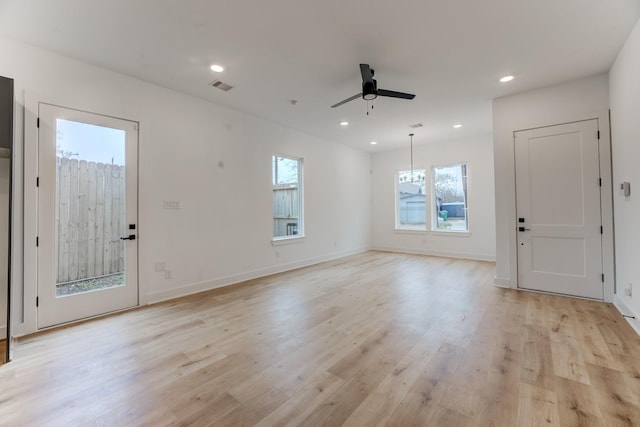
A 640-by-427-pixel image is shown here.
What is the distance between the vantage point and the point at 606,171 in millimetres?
3545

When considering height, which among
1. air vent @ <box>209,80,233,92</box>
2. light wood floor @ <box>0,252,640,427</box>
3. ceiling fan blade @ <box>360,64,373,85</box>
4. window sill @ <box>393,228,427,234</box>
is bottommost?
light wood floor @ <box>0,252,640,427</box>

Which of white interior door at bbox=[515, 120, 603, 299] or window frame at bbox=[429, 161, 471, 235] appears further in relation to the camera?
window frame at bbox=[429, 161, 471, 235]

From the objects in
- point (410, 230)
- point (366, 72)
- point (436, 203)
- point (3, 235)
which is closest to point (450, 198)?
point (436, 203)

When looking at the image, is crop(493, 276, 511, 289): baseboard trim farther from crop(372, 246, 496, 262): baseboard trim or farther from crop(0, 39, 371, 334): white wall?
crop(0, 39, 371, 334): white wall

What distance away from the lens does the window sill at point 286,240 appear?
5.50 m

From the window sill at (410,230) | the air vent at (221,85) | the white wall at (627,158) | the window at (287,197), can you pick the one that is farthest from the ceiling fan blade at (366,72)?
the window sill at (410,230)

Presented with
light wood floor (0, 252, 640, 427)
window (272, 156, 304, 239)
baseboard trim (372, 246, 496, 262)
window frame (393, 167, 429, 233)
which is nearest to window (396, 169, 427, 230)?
window frame (393, 167, 429, 233)

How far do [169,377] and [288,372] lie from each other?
88 centimetres

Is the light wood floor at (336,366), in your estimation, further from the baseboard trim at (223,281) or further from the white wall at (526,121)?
the white wall at (526,121)

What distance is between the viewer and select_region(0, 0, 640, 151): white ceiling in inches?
95.1

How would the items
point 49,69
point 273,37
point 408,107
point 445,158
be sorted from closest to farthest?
point 273,37 → point 49,69 → point 408,107 → point 445,158

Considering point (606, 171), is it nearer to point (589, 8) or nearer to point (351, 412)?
point (589, 8)

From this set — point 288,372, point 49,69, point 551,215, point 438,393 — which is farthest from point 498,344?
point 49,69

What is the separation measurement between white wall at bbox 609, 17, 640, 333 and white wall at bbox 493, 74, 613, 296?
14 cm
